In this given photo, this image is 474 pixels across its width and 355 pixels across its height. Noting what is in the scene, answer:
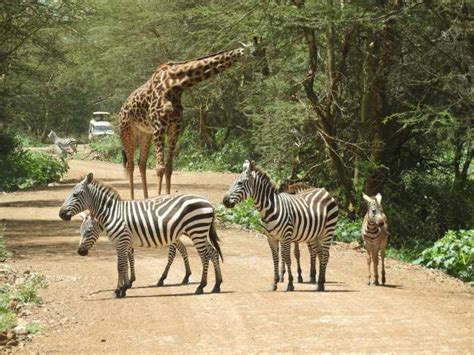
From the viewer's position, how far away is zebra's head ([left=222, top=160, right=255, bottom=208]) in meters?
12.4

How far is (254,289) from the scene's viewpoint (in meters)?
12.4

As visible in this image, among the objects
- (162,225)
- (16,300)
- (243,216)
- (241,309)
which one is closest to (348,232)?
(243,216)

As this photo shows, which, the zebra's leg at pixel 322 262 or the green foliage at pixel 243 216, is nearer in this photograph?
the zebra's leg at pixel 322 262

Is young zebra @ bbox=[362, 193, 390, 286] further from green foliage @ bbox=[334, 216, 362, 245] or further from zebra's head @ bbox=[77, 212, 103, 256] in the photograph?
green foliage @ bbox=[334, 216, 362, 245]

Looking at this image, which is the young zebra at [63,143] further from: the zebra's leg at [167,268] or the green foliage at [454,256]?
the zebra's leg at [167,268]

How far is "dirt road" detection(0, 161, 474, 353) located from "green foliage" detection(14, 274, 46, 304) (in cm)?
15

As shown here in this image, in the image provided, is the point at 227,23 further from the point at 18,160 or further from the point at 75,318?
the point at 18,160

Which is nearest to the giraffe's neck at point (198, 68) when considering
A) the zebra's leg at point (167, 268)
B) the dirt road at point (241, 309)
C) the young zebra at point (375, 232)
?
the dirt road at point (241, 309)

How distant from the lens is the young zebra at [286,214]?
40.9 feet

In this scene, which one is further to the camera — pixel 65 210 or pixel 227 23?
pixel 227 23

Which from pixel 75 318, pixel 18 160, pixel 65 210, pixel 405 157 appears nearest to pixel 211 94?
pixel 18 160

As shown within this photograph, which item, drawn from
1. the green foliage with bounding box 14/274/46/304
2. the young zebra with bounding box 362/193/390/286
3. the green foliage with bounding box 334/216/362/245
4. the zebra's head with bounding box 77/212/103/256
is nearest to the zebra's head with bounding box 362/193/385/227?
the young zebra with bounding box 362/193/390/286

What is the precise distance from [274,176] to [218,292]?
11632 millimetres

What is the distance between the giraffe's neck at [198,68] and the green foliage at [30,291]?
830 cm
